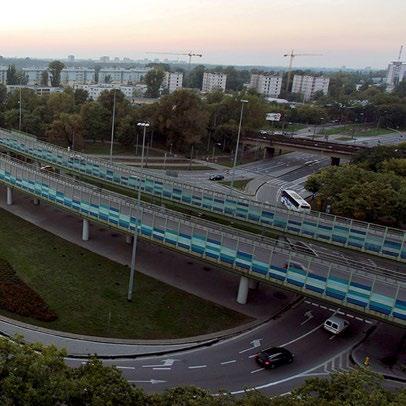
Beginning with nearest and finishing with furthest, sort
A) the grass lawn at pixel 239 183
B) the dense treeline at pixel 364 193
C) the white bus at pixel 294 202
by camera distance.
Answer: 1. the dense treeline at pixel 364 193
2. the white bus at pixel 294 202
3. the grass lawn at pixel 239 183

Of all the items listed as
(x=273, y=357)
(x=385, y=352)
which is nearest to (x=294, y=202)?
(x=385, y=352)

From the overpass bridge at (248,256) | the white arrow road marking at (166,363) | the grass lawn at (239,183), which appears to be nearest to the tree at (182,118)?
the grass lawn at (239,183)

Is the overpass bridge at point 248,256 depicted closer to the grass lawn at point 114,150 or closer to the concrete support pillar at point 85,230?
the concrete support pillar at point 85,230

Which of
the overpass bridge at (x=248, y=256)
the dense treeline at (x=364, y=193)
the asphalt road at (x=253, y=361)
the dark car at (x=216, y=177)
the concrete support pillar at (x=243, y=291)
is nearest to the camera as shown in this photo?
the asphalt road at (x=253, y=361)

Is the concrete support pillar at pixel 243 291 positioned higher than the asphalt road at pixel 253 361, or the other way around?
the concrete support pillar at pixel 243 291

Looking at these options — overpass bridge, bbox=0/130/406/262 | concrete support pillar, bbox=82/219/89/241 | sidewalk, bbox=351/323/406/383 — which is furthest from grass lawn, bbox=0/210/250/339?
overpass bridge, bbox=0/130/406/262

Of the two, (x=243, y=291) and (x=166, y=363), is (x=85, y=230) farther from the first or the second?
(x=166, y=363)

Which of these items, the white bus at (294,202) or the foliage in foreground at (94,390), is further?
the white bus at (294,202)
